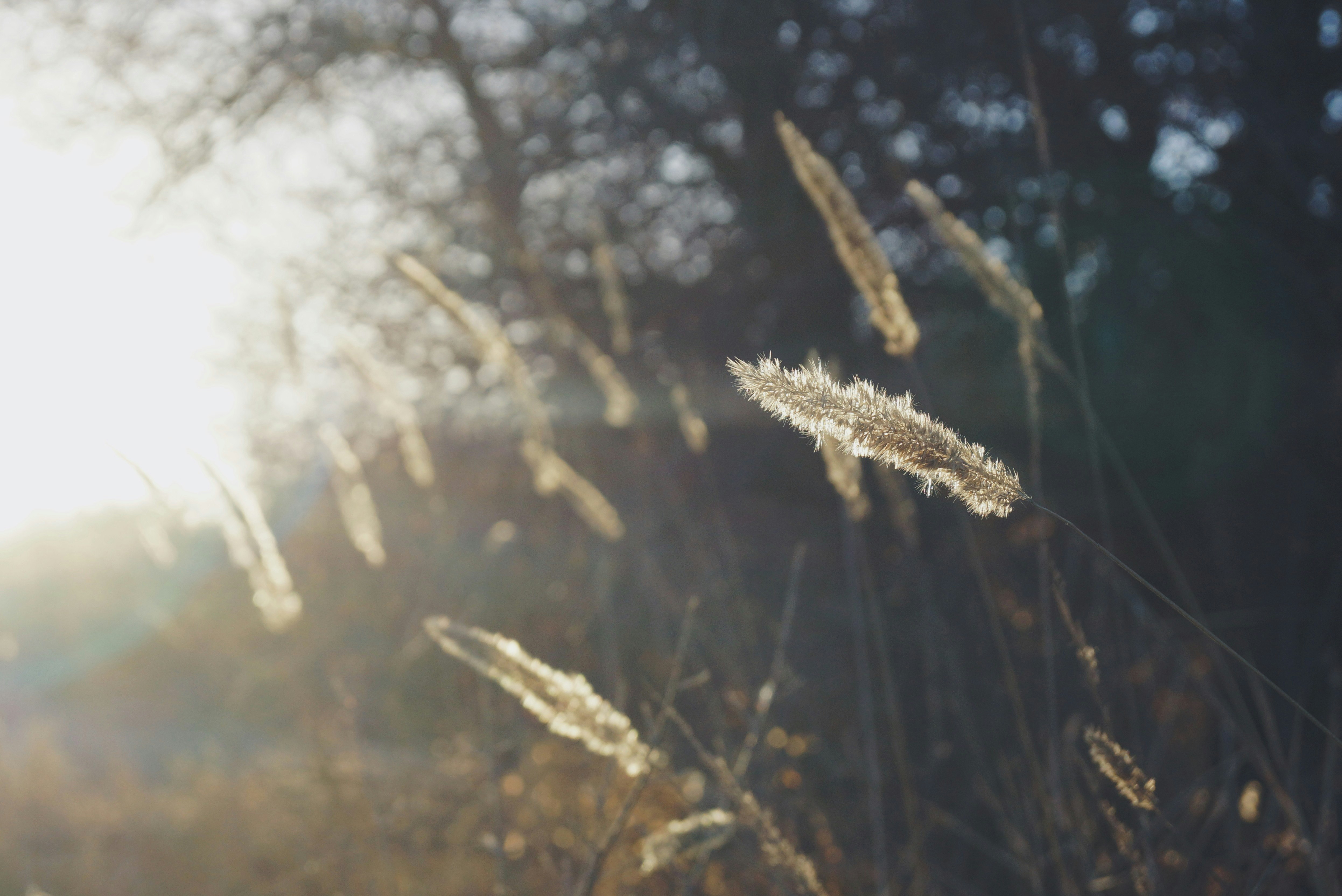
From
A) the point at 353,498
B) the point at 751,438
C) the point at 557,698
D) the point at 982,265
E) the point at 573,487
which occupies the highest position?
the point at 982,265

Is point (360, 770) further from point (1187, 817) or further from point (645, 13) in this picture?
point (645, 13)

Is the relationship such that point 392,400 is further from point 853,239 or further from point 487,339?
point 853,239

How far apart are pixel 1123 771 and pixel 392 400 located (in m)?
1.83

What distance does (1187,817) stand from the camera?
58.1 inches

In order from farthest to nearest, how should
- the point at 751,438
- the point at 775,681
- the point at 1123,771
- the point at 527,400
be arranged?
1. the point at 751,438
2. the point at 527,400
3. the point at 775,681
4. the point at 1123,771

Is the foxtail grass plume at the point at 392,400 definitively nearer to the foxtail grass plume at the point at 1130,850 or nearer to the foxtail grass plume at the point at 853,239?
the foxtail grass plume at the point at 853,239

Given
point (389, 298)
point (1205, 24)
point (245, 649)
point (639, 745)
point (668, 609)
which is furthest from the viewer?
point (245, 649)

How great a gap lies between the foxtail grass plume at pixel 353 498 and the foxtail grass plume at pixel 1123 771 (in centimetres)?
161

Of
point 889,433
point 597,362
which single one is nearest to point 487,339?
point 597,362

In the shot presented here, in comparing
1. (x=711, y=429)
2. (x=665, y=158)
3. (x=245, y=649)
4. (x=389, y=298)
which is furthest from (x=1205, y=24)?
(x=245, y=649)

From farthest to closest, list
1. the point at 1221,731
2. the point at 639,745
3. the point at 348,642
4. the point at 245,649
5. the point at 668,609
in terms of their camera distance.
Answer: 1. the point at 245,649
2. the point at 348,642
3. the point at 668,609
4. the point at 1221,731
5. the point at 639,745

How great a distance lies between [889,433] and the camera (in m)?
0.62

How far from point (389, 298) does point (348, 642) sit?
186 cm

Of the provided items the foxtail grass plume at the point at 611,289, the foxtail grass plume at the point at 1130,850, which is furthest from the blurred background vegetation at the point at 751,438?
the foxtail grass plume at the point at 611,289
